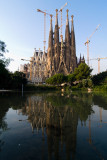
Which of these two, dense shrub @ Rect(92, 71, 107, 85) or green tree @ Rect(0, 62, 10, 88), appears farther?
dense shrub @ Rect(92, 71, 107, 85)

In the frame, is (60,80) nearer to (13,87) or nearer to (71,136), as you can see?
(13,87)

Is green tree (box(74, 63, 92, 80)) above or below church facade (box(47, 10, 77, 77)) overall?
below

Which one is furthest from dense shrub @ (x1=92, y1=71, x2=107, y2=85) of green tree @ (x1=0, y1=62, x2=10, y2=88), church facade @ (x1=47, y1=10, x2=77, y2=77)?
green tree @ (x1=0, y1=62, x2=10, y2=88)

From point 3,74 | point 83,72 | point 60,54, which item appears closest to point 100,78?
point 83,72

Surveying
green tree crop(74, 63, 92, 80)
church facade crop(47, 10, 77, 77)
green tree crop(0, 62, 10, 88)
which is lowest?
green tree crop(0, 62, 10, 88)

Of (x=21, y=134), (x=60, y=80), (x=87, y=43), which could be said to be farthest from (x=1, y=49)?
(x=87, y=43)

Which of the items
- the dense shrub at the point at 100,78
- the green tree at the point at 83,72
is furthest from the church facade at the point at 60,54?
the dense shrub at the point at 100,78

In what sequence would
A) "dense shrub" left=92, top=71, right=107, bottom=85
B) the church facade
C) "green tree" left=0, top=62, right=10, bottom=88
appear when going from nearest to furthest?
1. "green tree" left=0, top=62, right=10, bottom=88
2. "dense shrub" left=92, top=71, right=107, bottom=85
3. the church facade

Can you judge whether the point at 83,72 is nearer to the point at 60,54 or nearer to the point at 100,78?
the point at 100,78

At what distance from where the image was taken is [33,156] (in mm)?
2473

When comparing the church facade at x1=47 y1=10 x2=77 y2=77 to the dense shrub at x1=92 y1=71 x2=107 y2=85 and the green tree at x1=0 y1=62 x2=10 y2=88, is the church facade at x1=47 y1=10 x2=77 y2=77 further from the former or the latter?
the green tree at x1=0 y1=62 x2=10 y2=88

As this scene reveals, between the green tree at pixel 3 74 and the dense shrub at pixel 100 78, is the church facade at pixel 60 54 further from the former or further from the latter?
the green tree at pixel 3 74

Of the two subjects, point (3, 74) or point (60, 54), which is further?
point (60, 54)

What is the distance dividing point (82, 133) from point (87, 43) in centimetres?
7669
